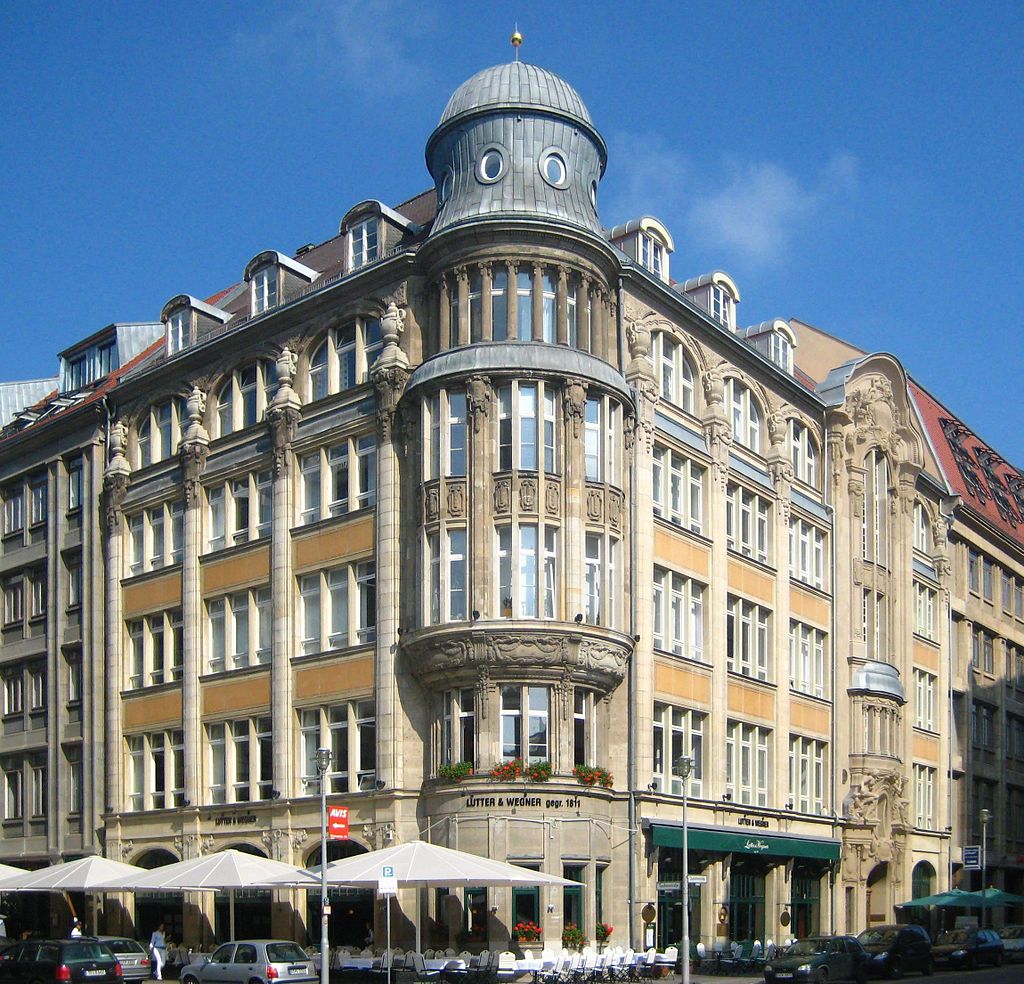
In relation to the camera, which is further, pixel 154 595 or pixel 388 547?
pixel 154 595

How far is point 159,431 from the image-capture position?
5425cm

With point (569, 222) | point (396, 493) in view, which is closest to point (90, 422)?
point (396, 493)

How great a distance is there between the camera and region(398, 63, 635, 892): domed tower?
40844mm

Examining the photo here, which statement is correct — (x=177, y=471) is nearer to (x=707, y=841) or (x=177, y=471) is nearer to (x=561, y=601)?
(x=561, y=601)

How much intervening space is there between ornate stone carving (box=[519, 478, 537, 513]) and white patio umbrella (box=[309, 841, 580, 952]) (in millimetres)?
9499

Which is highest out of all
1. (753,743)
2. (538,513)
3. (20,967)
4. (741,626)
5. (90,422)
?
(90,422)

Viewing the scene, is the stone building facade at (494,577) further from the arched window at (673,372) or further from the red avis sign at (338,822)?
the red avis sign at (338,822)

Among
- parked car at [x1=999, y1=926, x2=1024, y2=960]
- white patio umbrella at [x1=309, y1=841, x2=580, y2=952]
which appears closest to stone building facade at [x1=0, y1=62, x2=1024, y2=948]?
parked car at [x1=999, y1=926, x2=1024, y2=960]

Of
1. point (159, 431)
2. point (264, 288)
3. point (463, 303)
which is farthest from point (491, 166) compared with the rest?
point (159, 431)

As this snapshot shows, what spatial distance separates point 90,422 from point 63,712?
10.2 m

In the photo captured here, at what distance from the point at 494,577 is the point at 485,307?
736 cm

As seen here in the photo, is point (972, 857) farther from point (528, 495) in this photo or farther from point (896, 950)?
point (528, 495)

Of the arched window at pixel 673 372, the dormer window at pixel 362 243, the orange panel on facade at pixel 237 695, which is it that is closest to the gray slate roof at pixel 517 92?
the dormer window at pixel 362 243

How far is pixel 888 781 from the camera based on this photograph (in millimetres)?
57469
